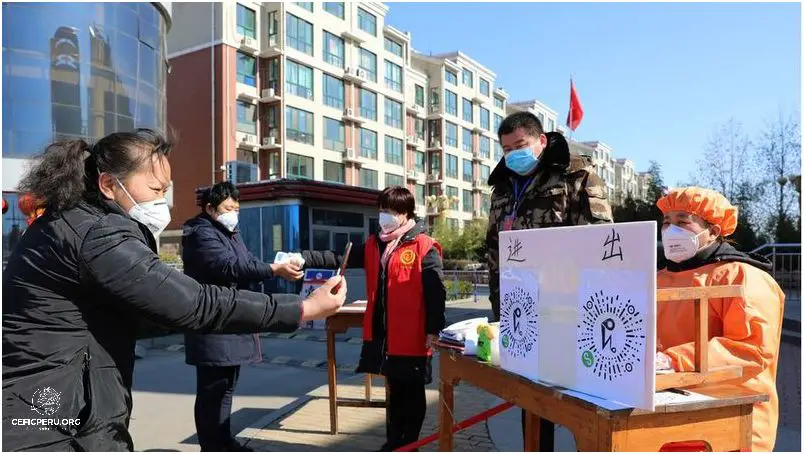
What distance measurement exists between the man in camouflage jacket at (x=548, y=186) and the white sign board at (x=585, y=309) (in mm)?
790

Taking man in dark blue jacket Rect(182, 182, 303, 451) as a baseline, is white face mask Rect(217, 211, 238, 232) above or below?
above

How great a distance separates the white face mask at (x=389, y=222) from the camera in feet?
12.0

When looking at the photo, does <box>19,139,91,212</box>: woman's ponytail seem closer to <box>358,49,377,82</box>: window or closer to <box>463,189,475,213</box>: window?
<box>358,49,377,82</box>: window

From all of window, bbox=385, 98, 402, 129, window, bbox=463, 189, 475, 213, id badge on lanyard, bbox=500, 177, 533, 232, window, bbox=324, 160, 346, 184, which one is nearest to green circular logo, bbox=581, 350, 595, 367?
id badge on lanyard, bbox=500, 177, 533, 232

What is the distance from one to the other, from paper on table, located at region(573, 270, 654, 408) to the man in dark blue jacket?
213 cm

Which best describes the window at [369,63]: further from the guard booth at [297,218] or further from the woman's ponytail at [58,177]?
the woman's ponytail at [58,177]

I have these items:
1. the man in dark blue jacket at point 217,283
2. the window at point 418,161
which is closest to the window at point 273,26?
the window at point 418,161

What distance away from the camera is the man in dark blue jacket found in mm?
3680

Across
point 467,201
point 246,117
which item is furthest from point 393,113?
point 467,201

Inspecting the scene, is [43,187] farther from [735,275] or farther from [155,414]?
[155,414]

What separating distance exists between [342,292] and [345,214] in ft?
40.3

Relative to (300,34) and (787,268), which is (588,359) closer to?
(787,268)

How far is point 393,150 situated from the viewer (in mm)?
43125

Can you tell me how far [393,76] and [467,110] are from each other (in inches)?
489
